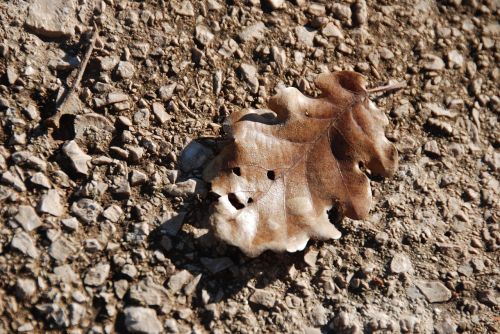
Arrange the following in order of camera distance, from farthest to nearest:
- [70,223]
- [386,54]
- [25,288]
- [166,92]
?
[386,54] < [166,92] < [70,223] < [25,288]

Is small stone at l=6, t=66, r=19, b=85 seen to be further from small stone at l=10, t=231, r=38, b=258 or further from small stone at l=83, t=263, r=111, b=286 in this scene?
small stone at l=83, t=263, r=111, b=286

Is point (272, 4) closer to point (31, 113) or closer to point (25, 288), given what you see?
point (31, 113)

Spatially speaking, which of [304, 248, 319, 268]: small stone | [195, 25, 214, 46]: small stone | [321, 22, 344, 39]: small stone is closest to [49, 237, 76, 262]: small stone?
[304, 248, 319, 268]: small stone

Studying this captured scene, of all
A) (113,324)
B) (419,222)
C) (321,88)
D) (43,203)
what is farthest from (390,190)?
(43,203)

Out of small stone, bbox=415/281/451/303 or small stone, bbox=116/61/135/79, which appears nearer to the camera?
small stone, bbox=415/281/451/303

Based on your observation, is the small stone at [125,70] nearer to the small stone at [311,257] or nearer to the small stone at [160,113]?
the small stone at [160,113]

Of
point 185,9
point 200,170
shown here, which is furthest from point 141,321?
point 185,9

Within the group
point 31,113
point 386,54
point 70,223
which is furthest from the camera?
point 386,54

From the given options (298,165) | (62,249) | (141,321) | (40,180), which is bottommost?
(141,321)
